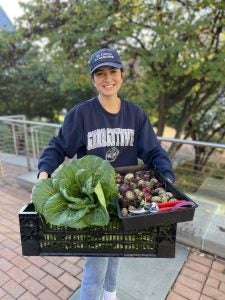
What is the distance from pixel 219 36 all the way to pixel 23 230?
5235mm

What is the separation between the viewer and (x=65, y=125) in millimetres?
1790

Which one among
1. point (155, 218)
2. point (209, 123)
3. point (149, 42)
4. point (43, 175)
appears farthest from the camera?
point (209, 123)

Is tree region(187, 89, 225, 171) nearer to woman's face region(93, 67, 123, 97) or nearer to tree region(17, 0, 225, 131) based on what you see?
tree region(17, 0, 225, 131)

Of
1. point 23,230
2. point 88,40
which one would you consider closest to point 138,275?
point 23,230

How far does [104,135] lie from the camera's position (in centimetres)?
177

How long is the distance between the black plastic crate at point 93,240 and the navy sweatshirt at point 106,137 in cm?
41

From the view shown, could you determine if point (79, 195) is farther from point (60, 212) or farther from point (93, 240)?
point (93, 240)

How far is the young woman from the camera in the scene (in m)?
1.72

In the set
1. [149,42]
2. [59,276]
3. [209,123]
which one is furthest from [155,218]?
[209,123]

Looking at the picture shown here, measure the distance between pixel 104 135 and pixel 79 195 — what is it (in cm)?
52

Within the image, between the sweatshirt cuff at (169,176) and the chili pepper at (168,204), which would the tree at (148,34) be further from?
the chili pepper at (168,204)

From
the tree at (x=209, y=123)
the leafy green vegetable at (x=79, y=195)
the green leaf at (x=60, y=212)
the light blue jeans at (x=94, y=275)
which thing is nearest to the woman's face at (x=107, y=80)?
the leafy green vegetable at (x=79, y=195)

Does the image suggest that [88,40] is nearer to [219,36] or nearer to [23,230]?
[219,36]

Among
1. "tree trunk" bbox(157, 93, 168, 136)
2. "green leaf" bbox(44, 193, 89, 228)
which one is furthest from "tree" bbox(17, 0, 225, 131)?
"green leaf" bbox(44, 193, 89, 228)
